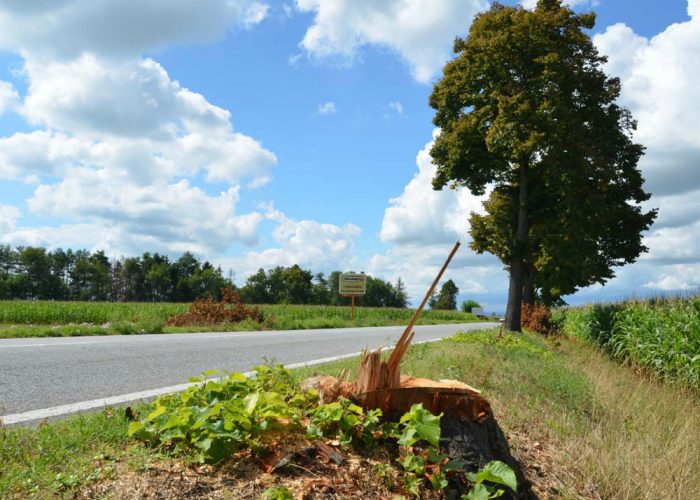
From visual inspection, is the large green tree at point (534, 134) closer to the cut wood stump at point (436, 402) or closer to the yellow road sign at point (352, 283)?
the yellow road sign at point (352, 283)

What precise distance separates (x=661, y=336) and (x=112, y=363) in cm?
1212

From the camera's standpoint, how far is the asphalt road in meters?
5.33

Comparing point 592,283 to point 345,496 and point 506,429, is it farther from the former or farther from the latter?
point 345,496

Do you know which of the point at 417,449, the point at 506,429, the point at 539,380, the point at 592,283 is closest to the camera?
the point at 417,449

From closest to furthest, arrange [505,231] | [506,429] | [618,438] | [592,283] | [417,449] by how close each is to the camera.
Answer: [417,449], [506,429], [618,438], [505,231], [592,283]

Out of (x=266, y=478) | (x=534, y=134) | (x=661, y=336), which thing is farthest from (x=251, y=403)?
(x=534, y=134)

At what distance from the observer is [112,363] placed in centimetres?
724

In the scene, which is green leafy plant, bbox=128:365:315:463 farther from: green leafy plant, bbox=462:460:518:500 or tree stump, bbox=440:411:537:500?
green leafy plant, bbox=462:460:518:500

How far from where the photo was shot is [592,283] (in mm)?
25953

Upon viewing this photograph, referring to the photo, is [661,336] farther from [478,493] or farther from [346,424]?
[346,424]

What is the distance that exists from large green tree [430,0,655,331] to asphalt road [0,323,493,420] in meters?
9.82

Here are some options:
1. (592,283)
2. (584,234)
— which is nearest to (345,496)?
(584,234)

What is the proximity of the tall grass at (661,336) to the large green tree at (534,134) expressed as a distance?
277cm

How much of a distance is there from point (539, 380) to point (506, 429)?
8.58ft
